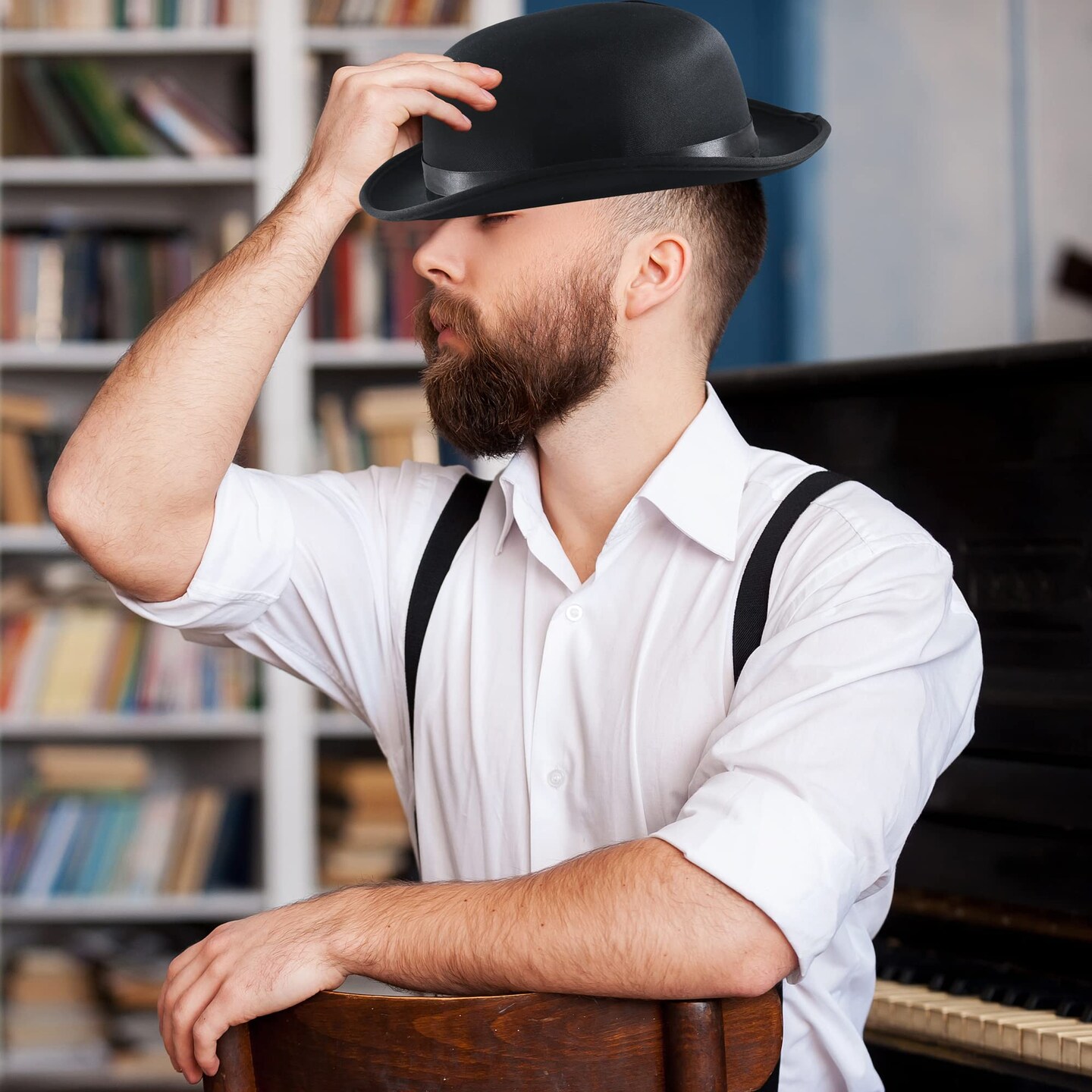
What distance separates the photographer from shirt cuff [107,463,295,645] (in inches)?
46.6

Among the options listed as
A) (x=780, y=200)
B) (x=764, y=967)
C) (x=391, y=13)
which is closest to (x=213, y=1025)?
(x=764, y=967)

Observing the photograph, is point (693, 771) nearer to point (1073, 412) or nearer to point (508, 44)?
point (1073, 412)

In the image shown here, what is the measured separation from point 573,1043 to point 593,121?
81cm

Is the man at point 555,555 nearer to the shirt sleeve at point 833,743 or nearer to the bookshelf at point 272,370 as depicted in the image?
the shirt sleeve at point 833,743

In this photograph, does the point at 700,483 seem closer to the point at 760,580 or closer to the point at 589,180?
the point at 760,580

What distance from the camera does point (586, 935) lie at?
0.85m

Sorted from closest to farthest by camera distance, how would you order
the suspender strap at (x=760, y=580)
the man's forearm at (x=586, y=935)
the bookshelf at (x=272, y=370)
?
the man's forearm at (x=586, y=935) < the suspender strap at (x=760, y=580) < the bookshelf at (x=272, y=370)

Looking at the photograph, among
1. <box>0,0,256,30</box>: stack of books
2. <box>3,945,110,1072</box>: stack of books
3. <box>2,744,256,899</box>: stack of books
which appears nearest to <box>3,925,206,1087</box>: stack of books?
<box>3,945,110,1072</box>: stack of books

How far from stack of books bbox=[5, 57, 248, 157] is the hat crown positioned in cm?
189

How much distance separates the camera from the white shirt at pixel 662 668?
0.92 metres

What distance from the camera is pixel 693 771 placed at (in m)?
1.10

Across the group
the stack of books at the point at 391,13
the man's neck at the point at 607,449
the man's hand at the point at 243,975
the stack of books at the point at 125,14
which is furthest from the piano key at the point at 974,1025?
the stack of books at the point at 125,14

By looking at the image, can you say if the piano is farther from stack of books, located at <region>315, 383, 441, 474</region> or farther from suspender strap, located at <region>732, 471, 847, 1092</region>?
stack of books, located at <region>315, 383, 441, 474</region>

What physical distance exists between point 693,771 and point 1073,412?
614 mm
